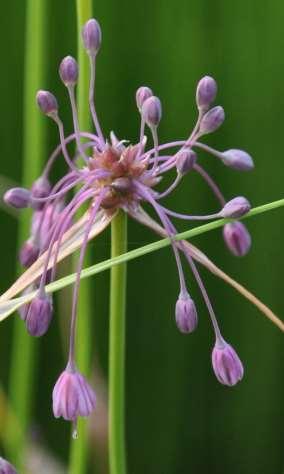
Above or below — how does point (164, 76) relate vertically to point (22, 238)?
above

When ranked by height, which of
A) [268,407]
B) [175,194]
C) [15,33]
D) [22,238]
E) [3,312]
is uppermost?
[15,33]

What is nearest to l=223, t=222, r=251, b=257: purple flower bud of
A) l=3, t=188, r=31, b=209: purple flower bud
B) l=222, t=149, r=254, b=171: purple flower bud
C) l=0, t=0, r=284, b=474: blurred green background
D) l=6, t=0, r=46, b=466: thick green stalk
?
l=222, t=149, r=254, b=171: purple flower bud

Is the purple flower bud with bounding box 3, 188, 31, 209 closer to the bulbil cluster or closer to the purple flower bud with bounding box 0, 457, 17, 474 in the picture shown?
the bulbil cluster

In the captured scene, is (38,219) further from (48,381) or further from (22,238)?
(48,381)

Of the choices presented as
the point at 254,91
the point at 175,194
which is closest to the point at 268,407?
the point at 175,194

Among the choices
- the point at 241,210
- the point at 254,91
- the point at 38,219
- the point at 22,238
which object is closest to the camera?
the point at 241,210

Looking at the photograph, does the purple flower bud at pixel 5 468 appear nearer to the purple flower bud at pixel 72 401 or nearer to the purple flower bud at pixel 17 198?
the purple flower bud at pixel 72 401
